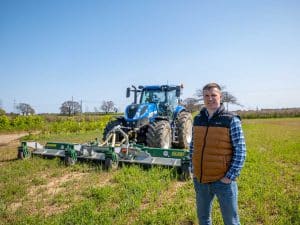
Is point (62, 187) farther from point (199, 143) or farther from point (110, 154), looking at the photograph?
point (199, 143)

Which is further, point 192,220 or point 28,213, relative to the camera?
point 28,213

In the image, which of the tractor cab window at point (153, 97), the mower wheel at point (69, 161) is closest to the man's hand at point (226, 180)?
the mower wheel at point (69, 161)

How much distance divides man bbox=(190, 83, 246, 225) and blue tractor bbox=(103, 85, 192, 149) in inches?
195

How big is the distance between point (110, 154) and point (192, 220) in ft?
10.5

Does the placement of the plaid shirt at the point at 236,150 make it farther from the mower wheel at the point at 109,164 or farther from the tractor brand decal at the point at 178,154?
the mower wheel at the point at 109,164

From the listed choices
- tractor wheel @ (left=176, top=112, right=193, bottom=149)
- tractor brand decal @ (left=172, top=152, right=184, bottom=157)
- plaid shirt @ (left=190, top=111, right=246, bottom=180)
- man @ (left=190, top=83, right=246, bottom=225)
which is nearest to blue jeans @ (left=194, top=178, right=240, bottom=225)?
man @ (left=190, top=83, right=246, bottom=225)

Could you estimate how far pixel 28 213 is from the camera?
173 inches

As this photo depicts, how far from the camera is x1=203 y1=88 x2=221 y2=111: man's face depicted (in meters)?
2.89

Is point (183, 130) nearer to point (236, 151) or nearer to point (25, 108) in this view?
point (236, 151)

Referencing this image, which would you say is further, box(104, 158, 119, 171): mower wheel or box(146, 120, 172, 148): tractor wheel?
box(146, 120, 172, 148): tractor wheel

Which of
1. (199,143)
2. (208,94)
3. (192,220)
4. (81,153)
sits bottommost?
(192,220)

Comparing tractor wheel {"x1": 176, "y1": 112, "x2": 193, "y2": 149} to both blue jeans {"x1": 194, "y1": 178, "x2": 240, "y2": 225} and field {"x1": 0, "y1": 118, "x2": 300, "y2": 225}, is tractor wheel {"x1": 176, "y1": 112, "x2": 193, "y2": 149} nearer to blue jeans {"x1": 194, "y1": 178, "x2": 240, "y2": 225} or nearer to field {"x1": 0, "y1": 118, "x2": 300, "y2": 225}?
field {"x1": 0, "y1": 118, "x2": 300, "y2": 225}

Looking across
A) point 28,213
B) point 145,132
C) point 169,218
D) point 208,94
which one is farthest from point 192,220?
point 145,132

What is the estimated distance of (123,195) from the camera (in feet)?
16.4
